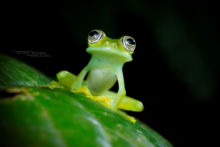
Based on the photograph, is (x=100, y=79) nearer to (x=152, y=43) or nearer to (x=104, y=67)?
(x=104, y=67)

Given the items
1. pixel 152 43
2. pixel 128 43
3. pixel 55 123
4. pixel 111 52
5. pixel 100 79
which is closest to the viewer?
pixel 55 123

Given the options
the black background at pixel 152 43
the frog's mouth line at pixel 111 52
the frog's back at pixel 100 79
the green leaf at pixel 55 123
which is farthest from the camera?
the black background at pixel 152 43

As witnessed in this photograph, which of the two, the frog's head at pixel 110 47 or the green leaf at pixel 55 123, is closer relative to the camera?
the green leaf at pixel 55 123

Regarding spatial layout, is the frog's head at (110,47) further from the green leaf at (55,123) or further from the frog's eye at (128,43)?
the green leaf at (55,123)

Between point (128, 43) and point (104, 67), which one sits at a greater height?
point (128, 43)

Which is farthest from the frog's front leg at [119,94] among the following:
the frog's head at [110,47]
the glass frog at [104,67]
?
the frog's head at [110,47]

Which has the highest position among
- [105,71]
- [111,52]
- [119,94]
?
[111,52]

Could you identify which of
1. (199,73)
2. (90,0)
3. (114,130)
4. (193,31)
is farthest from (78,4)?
(114,130)

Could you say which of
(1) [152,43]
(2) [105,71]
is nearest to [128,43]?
(2) [105,71]

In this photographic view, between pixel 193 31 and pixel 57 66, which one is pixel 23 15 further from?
pixel 193 31
